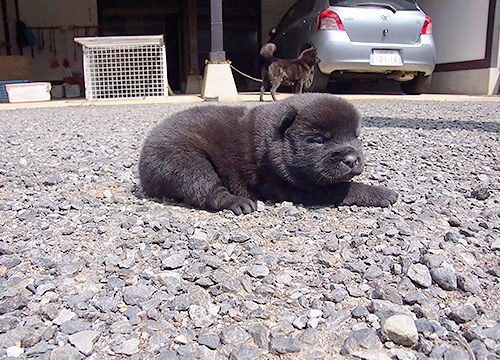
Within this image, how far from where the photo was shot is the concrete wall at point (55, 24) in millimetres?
13047

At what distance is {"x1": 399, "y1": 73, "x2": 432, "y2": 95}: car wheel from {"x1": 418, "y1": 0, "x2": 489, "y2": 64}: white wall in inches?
85.2

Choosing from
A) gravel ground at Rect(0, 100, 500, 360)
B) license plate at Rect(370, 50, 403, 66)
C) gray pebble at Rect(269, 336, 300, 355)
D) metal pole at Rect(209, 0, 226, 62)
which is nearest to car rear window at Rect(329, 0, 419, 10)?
license plate at Rect(370, 50, 403, 66)

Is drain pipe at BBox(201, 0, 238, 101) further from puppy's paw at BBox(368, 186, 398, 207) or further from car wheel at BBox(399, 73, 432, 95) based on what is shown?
puppy's paw at BBox(368, 186, 398, 207)

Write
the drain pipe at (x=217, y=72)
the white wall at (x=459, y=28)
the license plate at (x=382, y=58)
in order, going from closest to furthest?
the license plate at (x=382, y=58)
the drain pipe at (x=217, y=72)
the white wall at (x=459, y=28)

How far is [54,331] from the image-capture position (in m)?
1.24

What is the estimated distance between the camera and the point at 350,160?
Result: 212 cm

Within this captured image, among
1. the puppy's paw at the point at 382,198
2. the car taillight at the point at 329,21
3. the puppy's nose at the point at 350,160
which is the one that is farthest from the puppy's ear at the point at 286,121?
the car taillight at the point at 329,21

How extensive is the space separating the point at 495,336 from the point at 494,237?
Result: 77 centimetres

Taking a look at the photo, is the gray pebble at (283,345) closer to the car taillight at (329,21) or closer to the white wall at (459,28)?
the car taillight at (329,21)

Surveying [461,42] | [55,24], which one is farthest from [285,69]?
[55,24]

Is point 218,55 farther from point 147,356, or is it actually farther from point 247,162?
point 147,356

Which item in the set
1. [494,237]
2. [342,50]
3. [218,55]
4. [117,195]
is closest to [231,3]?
[218,55]

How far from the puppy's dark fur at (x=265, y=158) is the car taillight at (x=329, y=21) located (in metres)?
5.79

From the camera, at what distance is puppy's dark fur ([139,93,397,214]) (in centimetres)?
217
